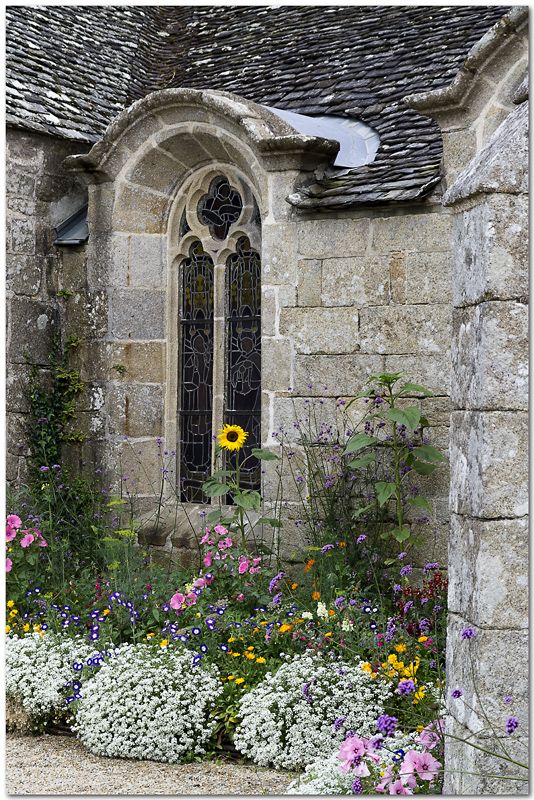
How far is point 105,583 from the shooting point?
275 inches

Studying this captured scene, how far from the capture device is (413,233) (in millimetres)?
7148

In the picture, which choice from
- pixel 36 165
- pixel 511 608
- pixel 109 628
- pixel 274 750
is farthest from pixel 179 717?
pixel 36 165

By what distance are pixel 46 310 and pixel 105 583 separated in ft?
8.72

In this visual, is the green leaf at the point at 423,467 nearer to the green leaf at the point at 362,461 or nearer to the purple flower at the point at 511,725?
the green leaf at the point at 362,461

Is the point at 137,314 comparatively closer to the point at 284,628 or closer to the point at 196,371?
the point at 196,371

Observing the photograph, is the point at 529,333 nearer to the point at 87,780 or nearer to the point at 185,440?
the point at 87,780

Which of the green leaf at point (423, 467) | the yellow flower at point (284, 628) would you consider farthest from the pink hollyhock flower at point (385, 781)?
the green leaf at point (423, 467)

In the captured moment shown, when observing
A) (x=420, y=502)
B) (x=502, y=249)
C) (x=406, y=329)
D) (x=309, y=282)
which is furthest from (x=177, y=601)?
(x=502, y=249)

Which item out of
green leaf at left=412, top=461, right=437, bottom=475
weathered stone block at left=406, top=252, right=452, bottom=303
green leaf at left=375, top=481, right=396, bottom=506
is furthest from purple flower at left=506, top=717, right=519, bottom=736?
weathered stone block at left=406, top=252, right=452, bottom=303

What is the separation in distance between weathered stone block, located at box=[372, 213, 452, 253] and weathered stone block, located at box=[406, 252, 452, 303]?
5cm

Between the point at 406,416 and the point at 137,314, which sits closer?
the point at 406,416

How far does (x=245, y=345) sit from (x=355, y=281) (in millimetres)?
1397

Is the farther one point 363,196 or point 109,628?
point 363,196

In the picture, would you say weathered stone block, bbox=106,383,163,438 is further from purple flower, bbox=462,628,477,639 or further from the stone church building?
purple flower, bbox=462,628,477,639
